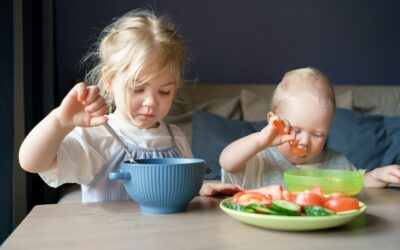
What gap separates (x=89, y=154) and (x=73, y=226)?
0.99 ft

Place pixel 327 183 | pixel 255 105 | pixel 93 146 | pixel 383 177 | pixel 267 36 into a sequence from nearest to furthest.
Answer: pixel 327 183
pixel 93 146
pixel 383 177
pixel 255 105
pixel 267 36

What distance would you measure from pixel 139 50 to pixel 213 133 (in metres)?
1.13

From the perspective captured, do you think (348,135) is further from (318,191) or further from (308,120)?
(318,191)

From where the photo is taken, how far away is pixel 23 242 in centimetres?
67

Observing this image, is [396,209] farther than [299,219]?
Yes

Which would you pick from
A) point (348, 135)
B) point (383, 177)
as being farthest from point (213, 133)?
point (383, 177)

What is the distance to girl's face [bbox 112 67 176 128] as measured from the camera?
1.05m

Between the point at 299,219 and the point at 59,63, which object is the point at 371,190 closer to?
the point at 299,219

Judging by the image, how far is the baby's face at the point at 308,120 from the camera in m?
1.33

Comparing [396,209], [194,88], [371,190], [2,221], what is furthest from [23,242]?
[194,88]

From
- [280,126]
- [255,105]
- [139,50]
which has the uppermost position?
[139,50]

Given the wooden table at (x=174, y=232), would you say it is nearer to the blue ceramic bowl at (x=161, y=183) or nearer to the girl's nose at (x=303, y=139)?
the blue ceramic bowl at (x=161, y=183)

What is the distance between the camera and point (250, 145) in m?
1.13

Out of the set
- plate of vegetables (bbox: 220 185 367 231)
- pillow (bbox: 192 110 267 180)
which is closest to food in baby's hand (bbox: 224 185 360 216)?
plate of vegetables (bbox: 220 185 367 231)
